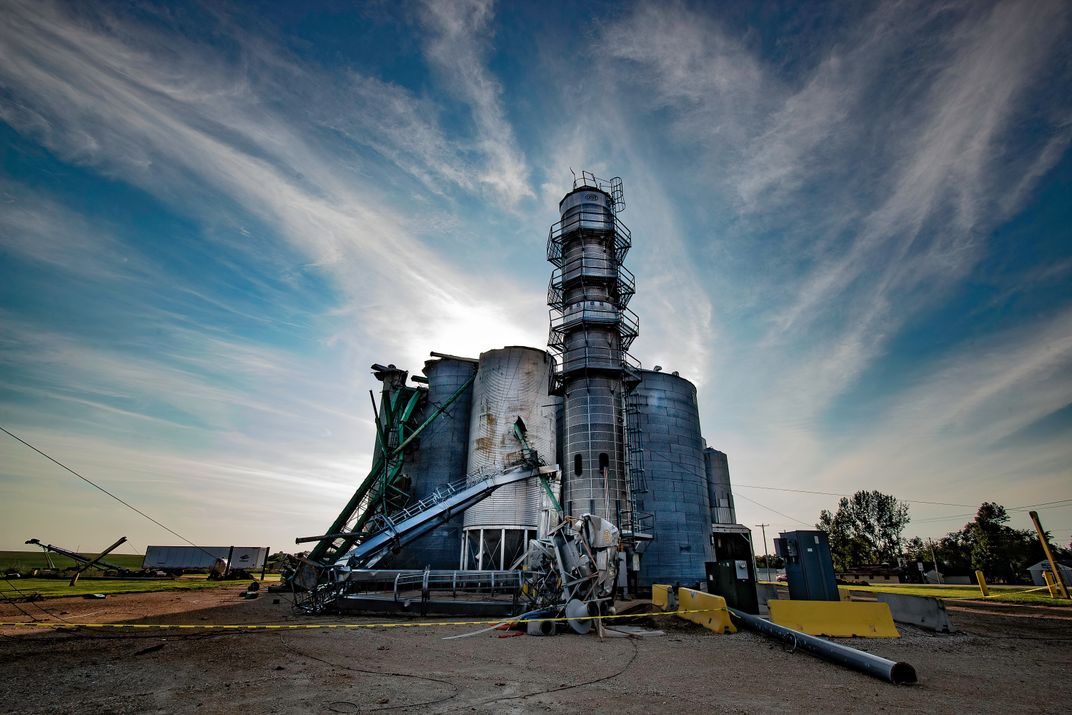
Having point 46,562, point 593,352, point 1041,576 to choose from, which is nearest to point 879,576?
point 1041,576

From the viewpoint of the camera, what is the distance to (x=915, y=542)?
270 ft

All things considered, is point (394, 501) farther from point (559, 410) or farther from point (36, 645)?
point (36, 645)

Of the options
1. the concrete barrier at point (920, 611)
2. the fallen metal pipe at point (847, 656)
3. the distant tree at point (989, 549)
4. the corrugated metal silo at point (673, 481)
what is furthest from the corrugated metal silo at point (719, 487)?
the distant tree at point (989, 549)

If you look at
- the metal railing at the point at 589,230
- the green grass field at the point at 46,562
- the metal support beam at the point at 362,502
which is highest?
the metal railing at the point at 589,230

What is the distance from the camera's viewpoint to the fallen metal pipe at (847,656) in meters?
7.41

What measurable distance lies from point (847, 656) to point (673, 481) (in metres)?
22.2

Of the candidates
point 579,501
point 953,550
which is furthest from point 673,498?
point 953,550

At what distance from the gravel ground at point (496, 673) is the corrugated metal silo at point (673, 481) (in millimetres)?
16082

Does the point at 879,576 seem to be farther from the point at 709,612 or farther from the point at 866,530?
the point at 709,612

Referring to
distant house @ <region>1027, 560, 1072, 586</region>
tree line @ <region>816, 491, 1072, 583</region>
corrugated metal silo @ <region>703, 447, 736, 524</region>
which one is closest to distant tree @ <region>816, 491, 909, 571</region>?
tree line @ <region>816, 491, 1072, 583</region>

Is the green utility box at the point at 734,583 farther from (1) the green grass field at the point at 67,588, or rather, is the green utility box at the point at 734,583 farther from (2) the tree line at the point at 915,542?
(2) the tree line at the point at 915,542

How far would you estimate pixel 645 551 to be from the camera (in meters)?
28.3

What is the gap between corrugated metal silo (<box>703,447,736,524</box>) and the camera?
36312 millimetres

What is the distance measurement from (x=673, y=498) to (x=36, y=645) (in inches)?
1093
